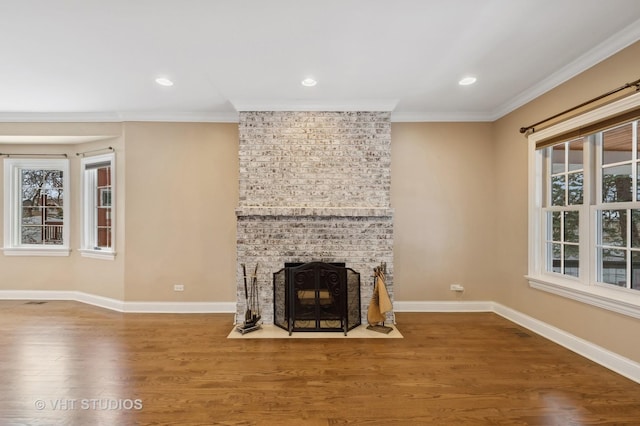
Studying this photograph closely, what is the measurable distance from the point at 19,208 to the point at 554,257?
299 inches

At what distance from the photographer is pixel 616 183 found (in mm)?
2686

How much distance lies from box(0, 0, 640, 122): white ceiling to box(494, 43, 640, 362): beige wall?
0.46 ft

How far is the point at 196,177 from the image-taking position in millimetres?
4188

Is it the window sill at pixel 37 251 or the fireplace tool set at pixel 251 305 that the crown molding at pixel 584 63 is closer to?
the fireplace tool set at pixel 251 305

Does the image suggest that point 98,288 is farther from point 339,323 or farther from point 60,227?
point 339,323

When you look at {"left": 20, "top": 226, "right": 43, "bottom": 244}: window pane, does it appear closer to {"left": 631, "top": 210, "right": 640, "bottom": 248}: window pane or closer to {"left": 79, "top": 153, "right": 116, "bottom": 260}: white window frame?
{"left": 79, "top": 153, "right": 116, "bottom": 260}: white window frame

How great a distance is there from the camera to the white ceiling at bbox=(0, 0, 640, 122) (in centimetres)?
211

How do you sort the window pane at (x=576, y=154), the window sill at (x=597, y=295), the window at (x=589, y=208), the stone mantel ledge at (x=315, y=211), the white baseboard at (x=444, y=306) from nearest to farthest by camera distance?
the window sill at (x=597, y=295) < the window at (x=589, y=208) < the window pane at (x=576, y=154) < the stone mantel ledge at (x=315, y=211) < the white baseboard at (x=444, y=306)

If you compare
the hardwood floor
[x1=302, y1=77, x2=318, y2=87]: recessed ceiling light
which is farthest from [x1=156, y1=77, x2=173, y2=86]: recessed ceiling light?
the hardwood floor

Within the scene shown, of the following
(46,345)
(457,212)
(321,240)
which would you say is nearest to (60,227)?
(46,345)

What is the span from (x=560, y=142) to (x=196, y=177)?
14.1 feet

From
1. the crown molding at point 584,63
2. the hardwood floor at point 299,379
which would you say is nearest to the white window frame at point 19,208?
the hardwood floor at point 299,379
